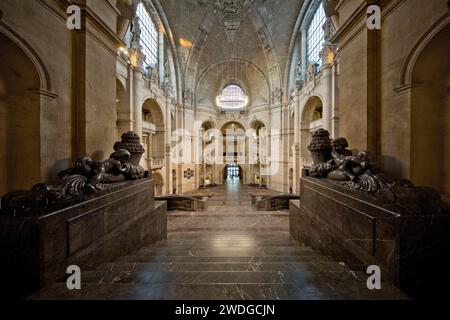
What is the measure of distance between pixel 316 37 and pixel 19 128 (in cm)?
1522

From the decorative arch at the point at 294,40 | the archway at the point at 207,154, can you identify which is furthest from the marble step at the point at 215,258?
the archway at the point at 207,154

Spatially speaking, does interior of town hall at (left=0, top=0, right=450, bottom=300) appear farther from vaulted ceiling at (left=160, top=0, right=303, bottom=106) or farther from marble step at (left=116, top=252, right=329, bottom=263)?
vaulted ceiling at (left=160, top=0, right=303, bottom=106)

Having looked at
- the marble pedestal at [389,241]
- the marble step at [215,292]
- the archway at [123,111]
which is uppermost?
the archway at [123,111]

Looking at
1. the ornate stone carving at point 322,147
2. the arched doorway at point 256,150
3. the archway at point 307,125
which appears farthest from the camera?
the arched doorway at point 256,150

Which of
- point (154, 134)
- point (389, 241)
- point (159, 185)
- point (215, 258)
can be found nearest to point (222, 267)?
point (215, 258)

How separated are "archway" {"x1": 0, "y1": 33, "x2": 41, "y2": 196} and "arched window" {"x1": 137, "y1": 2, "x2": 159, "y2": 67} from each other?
971cm

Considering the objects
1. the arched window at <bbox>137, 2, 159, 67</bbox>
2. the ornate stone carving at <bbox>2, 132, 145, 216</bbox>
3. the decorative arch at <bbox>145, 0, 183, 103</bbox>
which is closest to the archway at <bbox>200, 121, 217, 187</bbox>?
the decorative arch at <bbox>145, 0, 183, 103</bbox>

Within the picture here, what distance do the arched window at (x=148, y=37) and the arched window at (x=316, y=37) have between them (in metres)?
10.6

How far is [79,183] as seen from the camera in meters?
2.93

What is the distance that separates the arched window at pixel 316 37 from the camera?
39.9 ft

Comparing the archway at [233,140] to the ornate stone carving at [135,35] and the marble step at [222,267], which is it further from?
the marble step at [222,267]

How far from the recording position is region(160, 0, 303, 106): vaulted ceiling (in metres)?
14.0

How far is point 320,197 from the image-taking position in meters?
3.61

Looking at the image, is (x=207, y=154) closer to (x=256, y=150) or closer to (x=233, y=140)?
(x=233, y=140)
